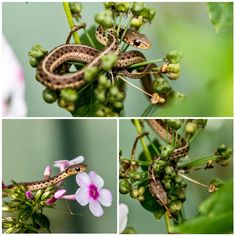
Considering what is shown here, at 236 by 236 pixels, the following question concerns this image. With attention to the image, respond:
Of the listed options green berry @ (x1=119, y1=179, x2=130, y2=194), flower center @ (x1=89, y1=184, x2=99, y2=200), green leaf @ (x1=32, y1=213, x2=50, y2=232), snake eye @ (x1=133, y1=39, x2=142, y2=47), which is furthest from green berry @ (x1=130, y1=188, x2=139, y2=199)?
snake eye @ (x1=133, y1=39, x2=142, y2=47)

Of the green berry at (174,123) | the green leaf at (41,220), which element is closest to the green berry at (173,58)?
the green berry at (174,123)

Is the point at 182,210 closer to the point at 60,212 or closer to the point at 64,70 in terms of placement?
the point at 60,212

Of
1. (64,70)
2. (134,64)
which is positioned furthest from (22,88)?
(134,64)

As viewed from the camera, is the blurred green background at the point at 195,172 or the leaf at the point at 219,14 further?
the blurred green background at the point at 195,172

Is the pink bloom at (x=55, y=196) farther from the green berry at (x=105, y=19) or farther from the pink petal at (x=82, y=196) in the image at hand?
the green berry at (x=105, y=19)

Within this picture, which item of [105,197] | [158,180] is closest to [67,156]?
[105,197]

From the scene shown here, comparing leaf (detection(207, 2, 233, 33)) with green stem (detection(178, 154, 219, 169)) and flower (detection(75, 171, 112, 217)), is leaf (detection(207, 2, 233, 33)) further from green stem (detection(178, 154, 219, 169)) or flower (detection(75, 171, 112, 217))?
flower (detection(75, 171, 112, 217))
